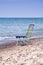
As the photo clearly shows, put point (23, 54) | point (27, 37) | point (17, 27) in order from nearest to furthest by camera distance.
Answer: point (23, 54) < point (27, 37) < point (17, 27)

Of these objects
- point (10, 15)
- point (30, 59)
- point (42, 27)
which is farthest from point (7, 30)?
point (30, 59)

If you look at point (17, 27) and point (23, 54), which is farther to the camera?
point (17, 27)

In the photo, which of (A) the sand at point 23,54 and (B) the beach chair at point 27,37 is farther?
(B) the beach chair at point 27,37

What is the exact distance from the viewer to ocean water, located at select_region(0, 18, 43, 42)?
1445mm

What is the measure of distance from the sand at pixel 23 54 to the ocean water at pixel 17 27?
117mm

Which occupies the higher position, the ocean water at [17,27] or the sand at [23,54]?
the ocean water at [17,27]

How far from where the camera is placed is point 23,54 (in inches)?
46.4

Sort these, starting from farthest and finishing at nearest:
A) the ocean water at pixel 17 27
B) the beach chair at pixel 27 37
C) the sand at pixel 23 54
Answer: the ocean water at pixel 17 27
the beach chair at pixel 27 37
the sand at pixel 23 54

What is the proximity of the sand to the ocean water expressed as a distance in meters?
0.12

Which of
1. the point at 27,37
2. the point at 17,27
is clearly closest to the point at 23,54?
the point at 27,37

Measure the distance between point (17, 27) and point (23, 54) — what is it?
55 centimetres

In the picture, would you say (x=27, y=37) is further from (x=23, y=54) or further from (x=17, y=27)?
(x=17, y=27)

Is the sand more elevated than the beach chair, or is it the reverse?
the beach chair

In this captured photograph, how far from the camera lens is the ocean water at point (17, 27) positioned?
1.44m
